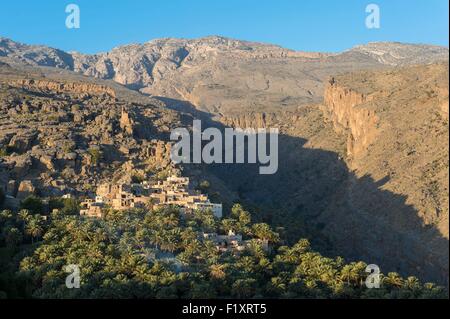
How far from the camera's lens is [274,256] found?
5197 centimetres

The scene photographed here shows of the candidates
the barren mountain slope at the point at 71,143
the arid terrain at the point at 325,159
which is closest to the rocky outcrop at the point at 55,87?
the arid terrain at the point at 325,159

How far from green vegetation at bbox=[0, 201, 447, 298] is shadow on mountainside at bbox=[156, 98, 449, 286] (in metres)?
12.0

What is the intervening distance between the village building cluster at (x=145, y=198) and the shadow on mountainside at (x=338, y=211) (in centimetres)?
681

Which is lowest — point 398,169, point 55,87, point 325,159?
point 398,169

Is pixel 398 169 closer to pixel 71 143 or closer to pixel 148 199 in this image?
pixel 148 199

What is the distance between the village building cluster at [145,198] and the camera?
58.8 meters

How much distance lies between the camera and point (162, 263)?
44.8 metres

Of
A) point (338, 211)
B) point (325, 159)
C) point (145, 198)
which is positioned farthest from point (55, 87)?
point (145, 198)

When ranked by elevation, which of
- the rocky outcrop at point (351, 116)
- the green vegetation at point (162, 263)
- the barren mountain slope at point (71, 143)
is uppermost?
the rocky outcrop at point (351, 116)

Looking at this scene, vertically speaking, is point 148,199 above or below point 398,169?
below

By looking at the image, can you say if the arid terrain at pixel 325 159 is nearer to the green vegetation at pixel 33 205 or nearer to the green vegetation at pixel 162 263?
the green vegetation at pixel 33 205

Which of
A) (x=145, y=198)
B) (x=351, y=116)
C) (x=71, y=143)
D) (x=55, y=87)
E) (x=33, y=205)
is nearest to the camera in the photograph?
(x=33, y=205)

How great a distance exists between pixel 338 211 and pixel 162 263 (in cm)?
4777

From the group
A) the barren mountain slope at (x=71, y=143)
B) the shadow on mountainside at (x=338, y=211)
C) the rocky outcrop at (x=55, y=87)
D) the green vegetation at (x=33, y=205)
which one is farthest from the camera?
the rocky outcrop at (x=55, y=87)
